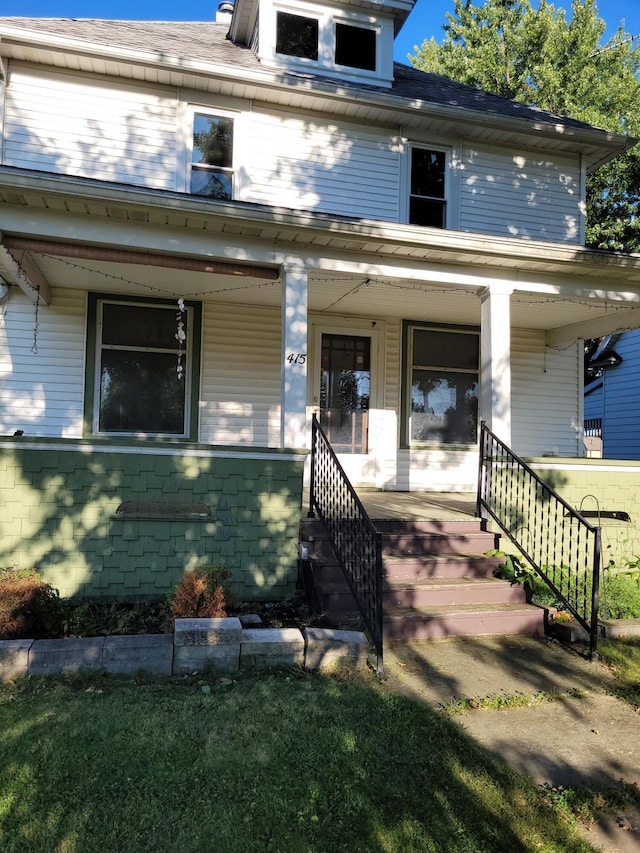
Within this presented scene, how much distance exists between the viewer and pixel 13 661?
3.64 metres

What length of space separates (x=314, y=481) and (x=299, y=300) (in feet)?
6.04

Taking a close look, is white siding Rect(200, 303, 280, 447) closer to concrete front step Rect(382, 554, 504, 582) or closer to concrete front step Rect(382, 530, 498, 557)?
concrete front step Rect(382, 530, 498, 557)

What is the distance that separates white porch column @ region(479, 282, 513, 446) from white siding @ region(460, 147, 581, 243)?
86.7 inches

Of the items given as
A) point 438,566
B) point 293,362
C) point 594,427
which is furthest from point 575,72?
point 438,566

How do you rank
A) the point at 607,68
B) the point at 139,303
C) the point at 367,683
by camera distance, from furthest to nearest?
1. the point at 607,68
2. the point at 139,303
3. the point at 367,683

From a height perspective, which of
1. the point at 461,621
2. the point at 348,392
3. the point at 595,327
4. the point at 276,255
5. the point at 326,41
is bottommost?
the point at 461,621

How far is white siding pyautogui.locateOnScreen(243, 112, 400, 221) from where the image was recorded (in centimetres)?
796

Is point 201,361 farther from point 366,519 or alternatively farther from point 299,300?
point 366,519

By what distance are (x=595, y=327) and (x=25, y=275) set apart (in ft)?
24.6

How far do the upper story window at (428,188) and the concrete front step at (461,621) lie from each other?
568cm

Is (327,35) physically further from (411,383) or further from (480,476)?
(480,476)

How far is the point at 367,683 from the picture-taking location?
3.90m

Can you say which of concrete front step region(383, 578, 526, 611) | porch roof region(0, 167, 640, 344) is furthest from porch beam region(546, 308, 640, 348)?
concrete front step region(383, 578, 526, 611)

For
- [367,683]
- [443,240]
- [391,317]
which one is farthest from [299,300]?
[367,683]
